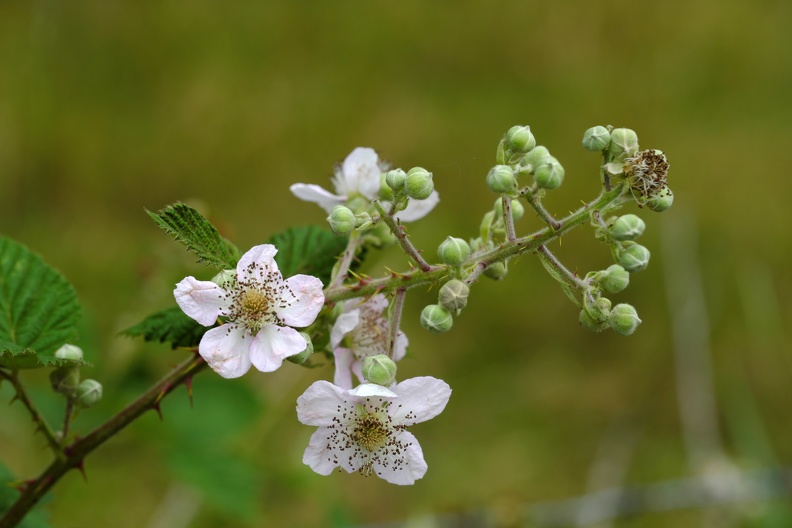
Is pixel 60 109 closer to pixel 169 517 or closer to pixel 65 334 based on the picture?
pixel 169 517

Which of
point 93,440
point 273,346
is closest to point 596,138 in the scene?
point 273,346

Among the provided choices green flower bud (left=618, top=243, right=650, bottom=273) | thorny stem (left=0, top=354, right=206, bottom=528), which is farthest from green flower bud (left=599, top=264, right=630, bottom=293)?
thorny stem (left=0, top=354, right=206, bottom=528)

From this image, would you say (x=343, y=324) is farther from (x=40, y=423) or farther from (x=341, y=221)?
(x=40, y=423)

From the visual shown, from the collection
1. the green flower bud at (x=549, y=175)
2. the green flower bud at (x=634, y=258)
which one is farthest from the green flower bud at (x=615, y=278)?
the green flower bud at (x=549, y=175)

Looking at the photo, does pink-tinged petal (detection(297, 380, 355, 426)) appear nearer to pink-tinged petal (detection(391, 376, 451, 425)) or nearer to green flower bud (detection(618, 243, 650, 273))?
pink-tinged petal (detection(391, 376, 451, 425))

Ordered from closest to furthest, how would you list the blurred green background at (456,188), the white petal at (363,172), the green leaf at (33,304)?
the green leaf at (33,304) < the white petal at (363,172) < the blurred green background at (456,188)

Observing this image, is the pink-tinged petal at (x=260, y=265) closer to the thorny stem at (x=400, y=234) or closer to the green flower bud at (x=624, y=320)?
the thorny stem at (x=400, y=234)
